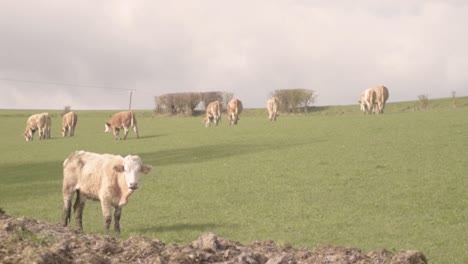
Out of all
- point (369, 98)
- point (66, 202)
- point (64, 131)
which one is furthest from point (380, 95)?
point (66, 202)

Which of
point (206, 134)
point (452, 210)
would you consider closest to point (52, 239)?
point (452, 210)

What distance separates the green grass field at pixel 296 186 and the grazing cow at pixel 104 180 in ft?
2.61

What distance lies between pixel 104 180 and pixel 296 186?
28.3 feet

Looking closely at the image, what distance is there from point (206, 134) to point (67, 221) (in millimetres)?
25710

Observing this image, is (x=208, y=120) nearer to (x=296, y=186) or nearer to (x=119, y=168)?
(x=296, y=186)

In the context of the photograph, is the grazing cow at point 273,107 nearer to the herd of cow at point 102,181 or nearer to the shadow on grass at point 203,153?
the shadow on grass at point 203,153

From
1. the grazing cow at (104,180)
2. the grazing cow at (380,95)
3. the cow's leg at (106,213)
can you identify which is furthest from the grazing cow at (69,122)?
the cow's leg at (106,213)

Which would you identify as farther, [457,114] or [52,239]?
[457,114]

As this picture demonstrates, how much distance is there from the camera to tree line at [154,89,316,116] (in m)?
71.0

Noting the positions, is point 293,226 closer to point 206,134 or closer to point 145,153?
point 145,153

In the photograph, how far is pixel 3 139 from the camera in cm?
4925

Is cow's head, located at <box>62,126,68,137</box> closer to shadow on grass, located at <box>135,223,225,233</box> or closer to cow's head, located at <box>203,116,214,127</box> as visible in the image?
cow's head, located at <box>203,116,214,127</box>

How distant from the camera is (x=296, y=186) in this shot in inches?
804

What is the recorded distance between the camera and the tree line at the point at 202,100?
233 feet
